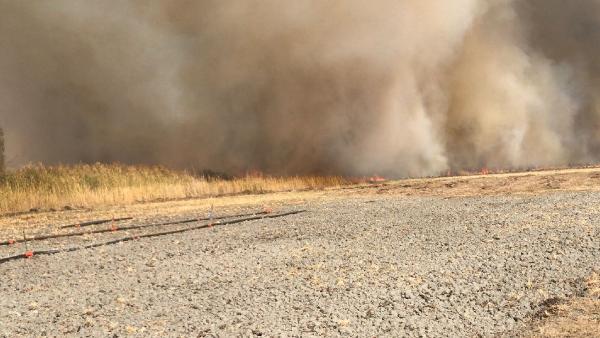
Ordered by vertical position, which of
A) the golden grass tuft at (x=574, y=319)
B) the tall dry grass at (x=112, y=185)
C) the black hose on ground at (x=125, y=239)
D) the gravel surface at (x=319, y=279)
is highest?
the tall dry grass at (x=112, y=185)

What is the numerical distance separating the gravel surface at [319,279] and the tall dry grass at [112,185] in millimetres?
7372

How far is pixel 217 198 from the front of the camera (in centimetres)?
1936

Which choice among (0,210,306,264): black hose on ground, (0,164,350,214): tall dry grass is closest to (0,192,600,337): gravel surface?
(0,210,306,264): black hose on ground

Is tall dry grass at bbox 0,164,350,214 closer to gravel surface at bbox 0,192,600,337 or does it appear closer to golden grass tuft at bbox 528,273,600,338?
gravel surface at bbox 0,192,600,337

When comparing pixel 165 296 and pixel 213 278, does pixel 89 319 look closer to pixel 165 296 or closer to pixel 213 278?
pixel 165 296

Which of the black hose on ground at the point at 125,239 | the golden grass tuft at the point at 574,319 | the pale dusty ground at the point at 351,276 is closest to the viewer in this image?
the golden grass tuft at the point at 574,319

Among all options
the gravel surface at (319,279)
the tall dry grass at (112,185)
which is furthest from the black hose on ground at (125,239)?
the tall dry grass at (112,185)

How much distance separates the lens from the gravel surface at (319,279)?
535cm

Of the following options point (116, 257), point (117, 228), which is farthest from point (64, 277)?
point (117, 228)

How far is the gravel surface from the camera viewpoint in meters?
5.35

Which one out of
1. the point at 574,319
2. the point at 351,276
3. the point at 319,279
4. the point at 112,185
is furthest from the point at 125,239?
the point at 112,185

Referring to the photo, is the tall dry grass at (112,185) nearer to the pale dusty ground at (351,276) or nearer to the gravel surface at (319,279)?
the pale dusty ground at (351,276)

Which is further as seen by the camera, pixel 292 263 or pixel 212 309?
pixel 292 263

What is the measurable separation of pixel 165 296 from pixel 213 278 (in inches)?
32.8
